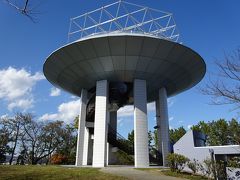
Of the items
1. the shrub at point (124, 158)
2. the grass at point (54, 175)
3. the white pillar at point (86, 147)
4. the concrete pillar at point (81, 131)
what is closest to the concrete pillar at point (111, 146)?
the shrub at point (124, 158)

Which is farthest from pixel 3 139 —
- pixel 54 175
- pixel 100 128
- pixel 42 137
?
pixel 54 175

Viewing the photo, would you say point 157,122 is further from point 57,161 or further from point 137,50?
point 57,161

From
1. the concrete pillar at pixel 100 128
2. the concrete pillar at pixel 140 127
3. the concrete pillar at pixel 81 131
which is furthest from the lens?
the concrete pillar at pixel 81 131

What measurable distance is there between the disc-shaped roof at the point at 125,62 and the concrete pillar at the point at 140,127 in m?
1.51

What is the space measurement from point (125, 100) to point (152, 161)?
919cm

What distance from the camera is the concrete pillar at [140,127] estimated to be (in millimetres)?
23562

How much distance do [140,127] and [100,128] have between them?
14.4 feet

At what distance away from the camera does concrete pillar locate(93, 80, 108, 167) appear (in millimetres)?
23688

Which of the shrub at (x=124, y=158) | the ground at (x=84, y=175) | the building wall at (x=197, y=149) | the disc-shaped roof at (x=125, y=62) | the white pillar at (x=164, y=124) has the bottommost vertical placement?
the ground at (x=84, y=175)

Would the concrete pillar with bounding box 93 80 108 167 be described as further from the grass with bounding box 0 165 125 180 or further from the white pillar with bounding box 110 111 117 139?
the white pillar with bounding box 110 111 117 139

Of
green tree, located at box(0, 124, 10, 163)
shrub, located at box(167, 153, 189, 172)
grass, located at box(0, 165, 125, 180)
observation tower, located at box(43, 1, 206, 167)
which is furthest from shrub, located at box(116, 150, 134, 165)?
green tree, located at box(0, 124, 10, 163)

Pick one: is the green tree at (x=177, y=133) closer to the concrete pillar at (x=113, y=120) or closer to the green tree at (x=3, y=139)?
the concrete pillar at (x=113, y=120)

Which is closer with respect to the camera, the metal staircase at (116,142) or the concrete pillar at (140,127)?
the concrete pillar at (140,127)

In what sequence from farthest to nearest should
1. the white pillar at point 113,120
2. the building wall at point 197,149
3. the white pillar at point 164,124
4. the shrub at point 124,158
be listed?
the white pillar at point 113,120
the shrub at point 124,158
the white pillar at point 164,124
the building wall at point 197,149
